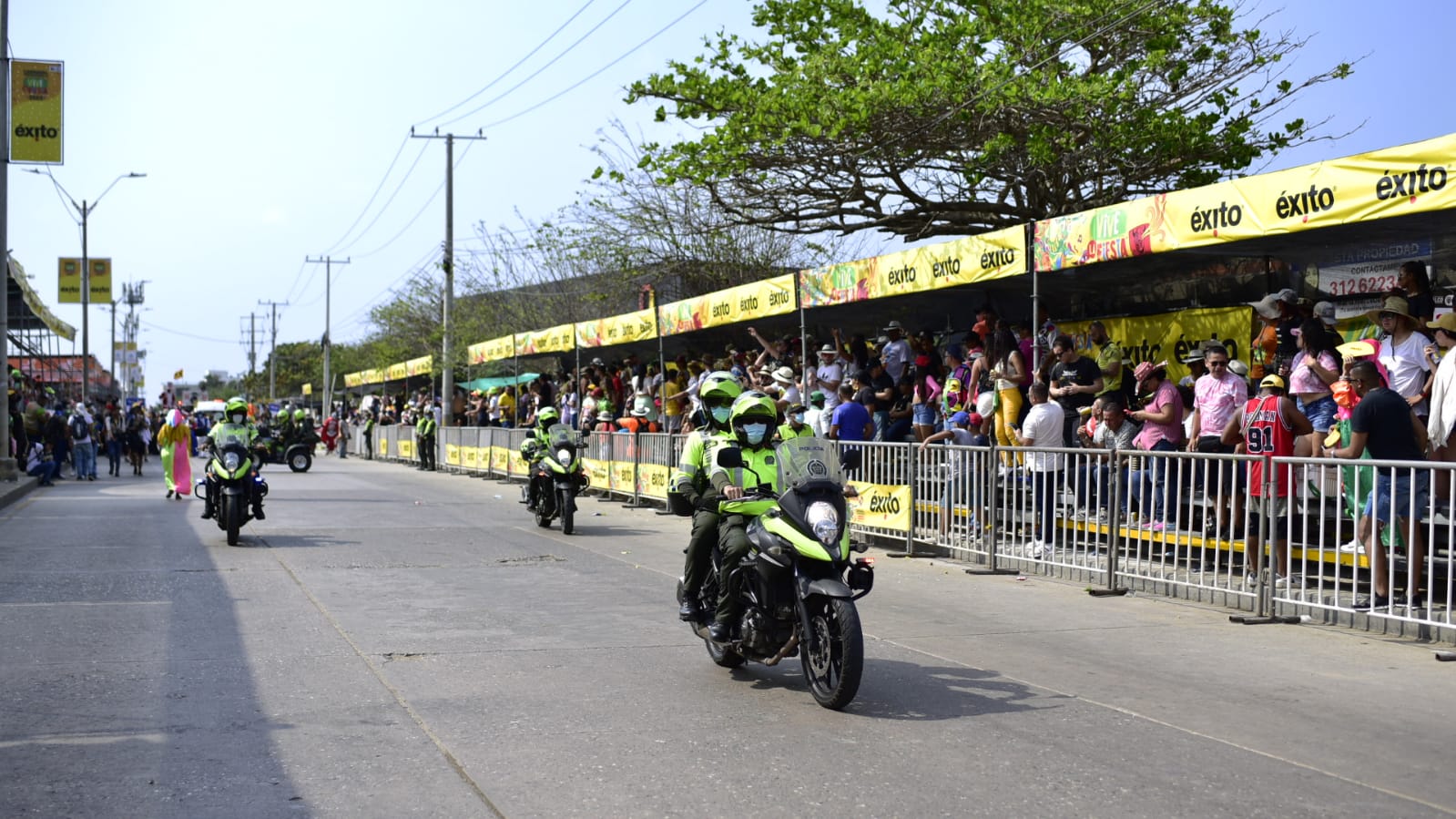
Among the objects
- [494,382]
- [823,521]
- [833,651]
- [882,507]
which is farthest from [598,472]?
[494,382]

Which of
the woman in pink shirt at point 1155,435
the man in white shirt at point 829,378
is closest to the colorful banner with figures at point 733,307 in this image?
the man in white shirt at point 829,378

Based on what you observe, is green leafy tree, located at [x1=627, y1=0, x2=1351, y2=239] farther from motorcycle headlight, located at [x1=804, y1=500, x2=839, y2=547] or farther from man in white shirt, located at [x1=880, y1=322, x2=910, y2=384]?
motorcycle headlight, located at [x1=804, y1=500, x2=839, y2=547]

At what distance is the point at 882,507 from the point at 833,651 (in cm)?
778

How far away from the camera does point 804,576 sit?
267 inches

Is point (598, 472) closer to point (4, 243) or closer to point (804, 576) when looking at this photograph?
point (4, 243)

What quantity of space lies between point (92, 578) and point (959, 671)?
766 cm

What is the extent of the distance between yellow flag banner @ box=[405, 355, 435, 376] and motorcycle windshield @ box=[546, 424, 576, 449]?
949 inches

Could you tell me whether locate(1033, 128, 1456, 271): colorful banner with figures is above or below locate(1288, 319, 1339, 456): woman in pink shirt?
above

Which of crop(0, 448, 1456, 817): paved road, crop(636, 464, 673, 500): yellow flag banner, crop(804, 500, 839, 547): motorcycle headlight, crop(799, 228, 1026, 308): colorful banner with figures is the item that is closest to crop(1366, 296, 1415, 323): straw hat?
crop(0, 448, 1456, 817): paved road

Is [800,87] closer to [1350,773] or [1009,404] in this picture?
[1009,404]

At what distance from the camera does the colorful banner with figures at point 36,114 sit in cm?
2522

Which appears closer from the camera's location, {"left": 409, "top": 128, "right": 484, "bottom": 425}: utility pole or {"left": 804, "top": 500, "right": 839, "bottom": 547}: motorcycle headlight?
{"left": 804, "top": 500, "right": 839, "bottom": 547}: motorcycle headlight

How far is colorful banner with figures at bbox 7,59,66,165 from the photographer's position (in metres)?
25.2

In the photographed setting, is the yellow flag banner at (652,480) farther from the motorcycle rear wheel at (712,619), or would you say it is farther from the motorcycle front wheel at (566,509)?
the motorcycle rear wheel at (712,619)
